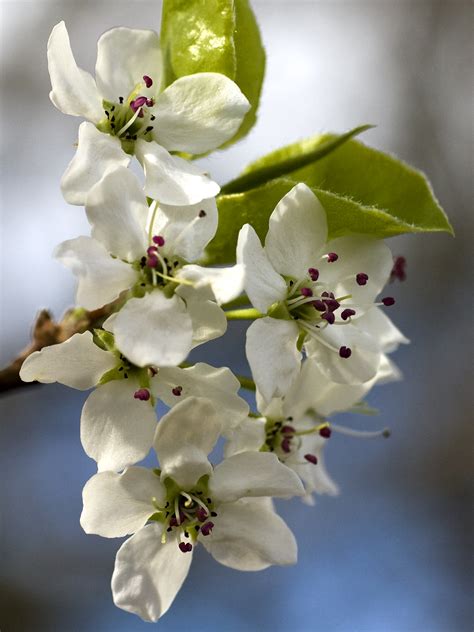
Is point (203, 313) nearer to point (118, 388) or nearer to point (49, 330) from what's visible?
point (118, 388)

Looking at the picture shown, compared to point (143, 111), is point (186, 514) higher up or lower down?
lower down

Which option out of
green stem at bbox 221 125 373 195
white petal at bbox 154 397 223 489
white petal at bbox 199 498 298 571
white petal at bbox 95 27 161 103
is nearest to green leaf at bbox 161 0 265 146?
white petal at bbox 95 27 161 103

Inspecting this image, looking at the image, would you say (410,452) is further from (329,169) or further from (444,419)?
(329,169)

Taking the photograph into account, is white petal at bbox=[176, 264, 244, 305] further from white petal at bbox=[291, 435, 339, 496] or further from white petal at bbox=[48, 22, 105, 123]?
white petal at bbox=[291, 435, 339, 496]

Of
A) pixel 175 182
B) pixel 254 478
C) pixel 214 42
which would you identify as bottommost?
pixel 254 478

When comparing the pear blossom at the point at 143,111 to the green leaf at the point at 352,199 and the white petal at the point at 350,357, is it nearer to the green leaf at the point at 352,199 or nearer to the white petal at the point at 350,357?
the green leaf at the point at 352,199

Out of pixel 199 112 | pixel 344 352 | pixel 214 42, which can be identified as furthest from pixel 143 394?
pixel 214 42
